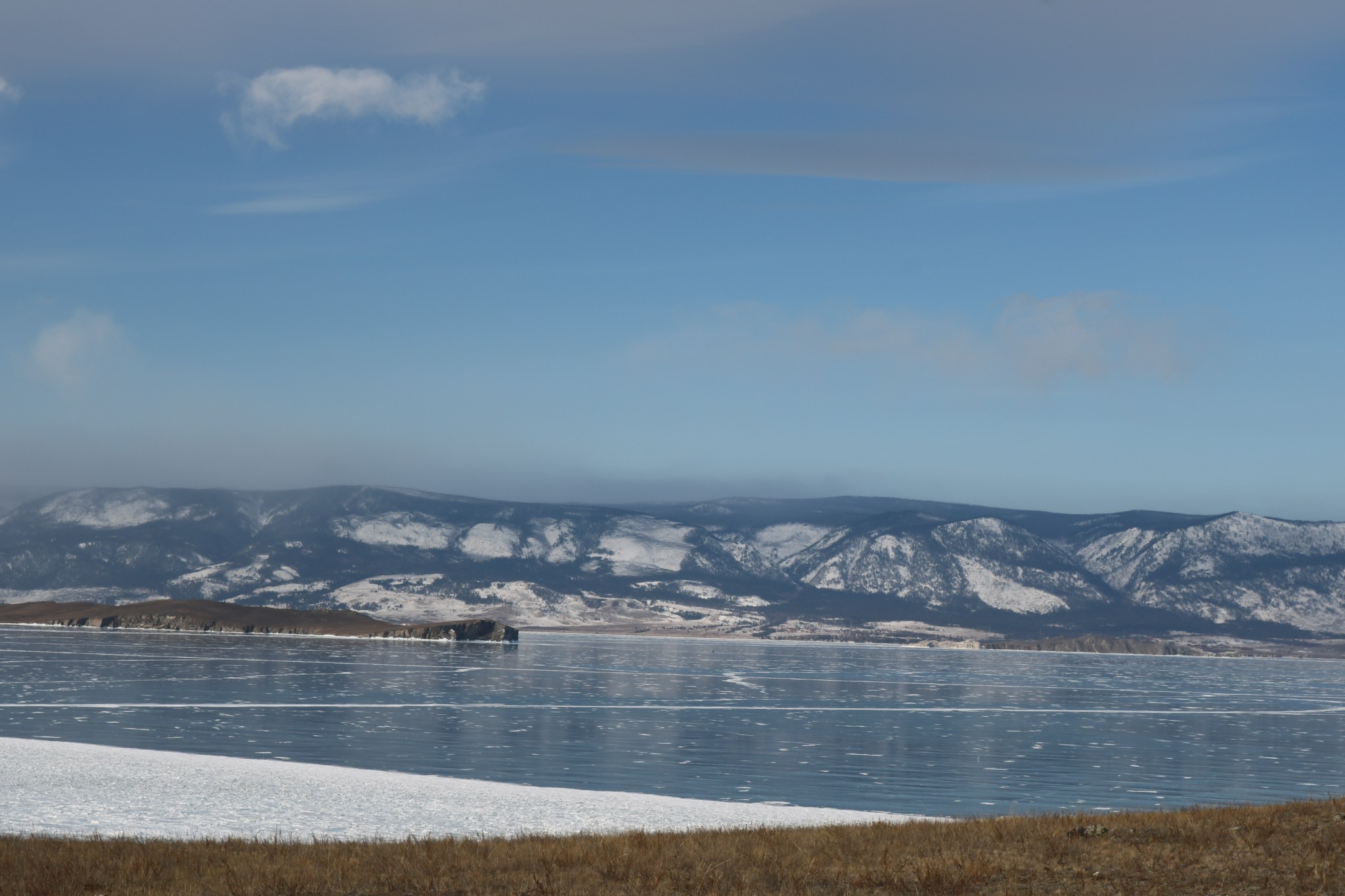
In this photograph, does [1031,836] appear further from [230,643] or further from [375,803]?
[230,643]

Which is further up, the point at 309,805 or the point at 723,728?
the point at 309,805

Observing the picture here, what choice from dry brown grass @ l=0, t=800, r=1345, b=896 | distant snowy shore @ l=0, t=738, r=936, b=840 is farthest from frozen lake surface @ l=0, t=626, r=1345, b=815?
dry brown grass @ l=0, t=800, r=1345, b=896

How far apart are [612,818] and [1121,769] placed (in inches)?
1054

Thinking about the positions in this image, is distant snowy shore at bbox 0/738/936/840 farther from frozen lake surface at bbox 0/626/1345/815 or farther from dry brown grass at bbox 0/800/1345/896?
dry brown grass at bbox 0/800/1345/896

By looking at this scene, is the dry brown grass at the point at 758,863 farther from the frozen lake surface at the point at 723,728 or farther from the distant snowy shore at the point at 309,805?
the frozen lake surface at the point at 723,728

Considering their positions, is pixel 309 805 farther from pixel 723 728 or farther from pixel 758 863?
pixel 723 728

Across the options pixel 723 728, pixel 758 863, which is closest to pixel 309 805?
pixel 758 863

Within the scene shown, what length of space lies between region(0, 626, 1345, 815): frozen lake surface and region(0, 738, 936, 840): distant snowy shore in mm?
2501

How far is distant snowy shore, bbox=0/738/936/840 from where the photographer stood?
29.8 meters

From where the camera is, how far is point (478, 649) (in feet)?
620

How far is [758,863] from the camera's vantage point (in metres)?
21.1

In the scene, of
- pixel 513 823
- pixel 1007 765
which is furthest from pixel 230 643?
pixel 513 823

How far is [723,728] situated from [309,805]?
33948 mm

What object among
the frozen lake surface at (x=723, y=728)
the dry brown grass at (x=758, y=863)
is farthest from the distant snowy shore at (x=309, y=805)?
the dry brown grass at (x=758, y=863)
